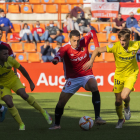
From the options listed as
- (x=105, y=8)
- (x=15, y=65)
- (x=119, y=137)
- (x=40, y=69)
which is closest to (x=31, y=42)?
(x=40, y=69)

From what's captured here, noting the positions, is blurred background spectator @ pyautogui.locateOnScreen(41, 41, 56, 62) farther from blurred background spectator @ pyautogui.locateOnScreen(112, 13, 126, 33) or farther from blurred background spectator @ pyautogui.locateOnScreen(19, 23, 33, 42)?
blurred background spectator @ pyautogui.locateOnScreen(112, 13, 126, 33)

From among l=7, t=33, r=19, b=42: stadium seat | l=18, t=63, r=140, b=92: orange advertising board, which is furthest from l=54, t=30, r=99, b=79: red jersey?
l=7, t=33, r=19, b=42: stadium seat

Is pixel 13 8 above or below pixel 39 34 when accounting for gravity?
above

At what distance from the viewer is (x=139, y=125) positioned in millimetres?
6543

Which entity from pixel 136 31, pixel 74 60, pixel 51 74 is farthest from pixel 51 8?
pixel 74 60

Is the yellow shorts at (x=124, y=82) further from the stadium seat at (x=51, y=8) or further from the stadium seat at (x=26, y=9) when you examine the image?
the stadium seat at (x=26, y=9)

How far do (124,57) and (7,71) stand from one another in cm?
231

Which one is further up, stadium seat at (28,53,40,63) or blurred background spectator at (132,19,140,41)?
blurred background spectator at (132,19,140,41)

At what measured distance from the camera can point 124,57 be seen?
21.3 ft

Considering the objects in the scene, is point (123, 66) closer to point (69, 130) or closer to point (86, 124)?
point (86, 124)

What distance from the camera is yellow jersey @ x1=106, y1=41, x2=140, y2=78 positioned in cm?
649

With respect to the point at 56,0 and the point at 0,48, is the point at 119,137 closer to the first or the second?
the point at 0,48

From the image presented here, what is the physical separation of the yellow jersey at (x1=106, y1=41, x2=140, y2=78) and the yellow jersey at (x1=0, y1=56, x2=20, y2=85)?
186 cm

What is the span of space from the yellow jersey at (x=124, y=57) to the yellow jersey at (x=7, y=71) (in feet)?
6.10
